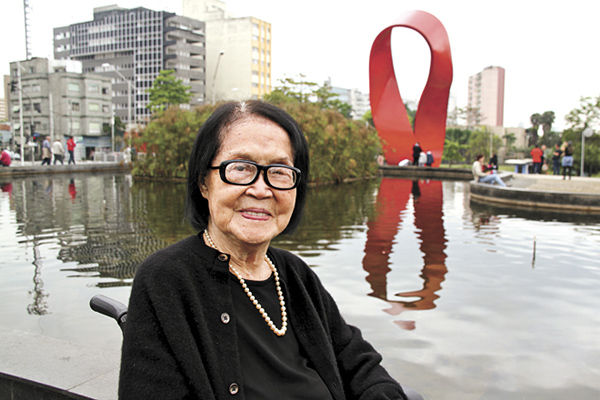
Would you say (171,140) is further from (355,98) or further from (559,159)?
(355,98)

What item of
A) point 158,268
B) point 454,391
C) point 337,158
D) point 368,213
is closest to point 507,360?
point 454,391

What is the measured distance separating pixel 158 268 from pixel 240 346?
31cm

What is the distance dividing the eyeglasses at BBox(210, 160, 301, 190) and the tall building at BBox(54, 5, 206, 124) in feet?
246

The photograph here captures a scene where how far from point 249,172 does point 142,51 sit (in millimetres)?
81798

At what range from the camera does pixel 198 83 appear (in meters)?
77.8

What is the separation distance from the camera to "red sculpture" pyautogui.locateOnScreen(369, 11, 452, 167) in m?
25.1

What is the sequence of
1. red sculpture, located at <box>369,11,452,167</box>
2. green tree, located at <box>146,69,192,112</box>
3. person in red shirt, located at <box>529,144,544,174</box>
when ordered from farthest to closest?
green tree, located at <box>146,69,192,112</box> < red sculpture, located at <box>369,11,452,167</box> < person in red shirt, located at <box>529,144,544,174</box>

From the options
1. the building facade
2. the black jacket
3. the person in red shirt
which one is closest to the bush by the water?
the person in red shirt

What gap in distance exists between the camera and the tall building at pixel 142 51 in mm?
76625

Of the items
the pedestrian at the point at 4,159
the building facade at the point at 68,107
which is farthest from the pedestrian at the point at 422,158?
the building facade at the point at 68,107

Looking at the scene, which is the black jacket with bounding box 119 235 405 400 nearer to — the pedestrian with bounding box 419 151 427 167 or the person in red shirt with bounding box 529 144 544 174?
the person in red shirt with bounding box 529 144 544 174

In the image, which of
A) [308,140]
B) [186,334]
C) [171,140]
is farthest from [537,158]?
[186,334]

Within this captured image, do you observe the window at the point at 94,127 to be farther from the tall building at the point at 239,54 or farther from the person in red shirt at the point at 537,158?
the person in red shirt at the point at 537,158

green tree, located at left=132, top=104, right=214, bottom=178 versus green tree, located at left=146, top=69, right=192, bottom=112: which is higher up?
green tree, located at left=146, top=69, right=192, bottom=112
